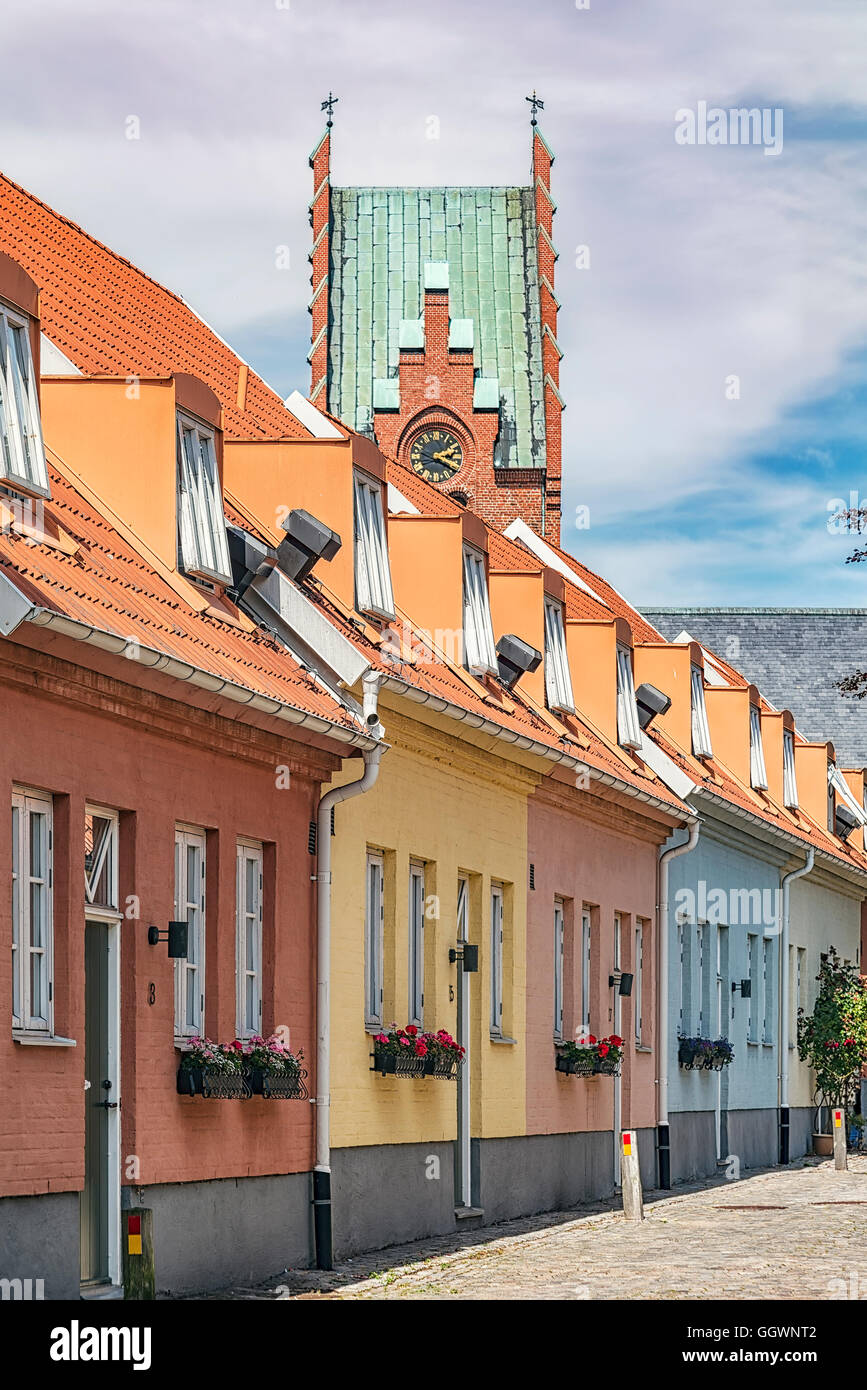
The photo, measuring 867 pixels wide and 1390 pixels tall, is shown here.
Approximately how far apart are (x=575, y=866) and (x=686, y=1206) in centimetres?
335

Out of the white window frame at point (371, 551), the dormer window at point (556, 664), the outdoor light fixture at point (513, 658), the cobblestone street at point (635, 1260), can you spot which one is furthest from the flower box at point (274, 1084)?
the dormer window at point (556, 664)

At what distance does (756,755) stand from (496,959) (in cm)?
1399

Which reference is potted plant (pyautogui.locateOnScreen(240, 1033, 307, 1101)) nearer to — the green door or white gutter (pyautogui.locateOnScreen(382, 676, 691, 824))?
the green door

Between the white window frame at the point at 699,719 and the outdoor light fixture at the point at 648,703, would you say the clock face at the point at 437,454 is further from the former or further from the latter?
the outdoor light fixture at the point at 648,703

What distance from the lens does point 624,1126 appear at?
2547 centimetres

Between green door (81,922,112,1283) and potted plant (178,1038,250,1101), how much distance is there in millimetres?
758

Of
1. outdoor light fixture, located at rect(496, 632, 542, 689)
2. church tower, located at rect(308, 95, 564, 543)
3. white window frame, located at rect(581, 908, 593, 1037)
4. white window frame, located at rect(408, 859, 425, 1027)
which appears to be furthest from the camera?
church tower, located at rect(308, 95, 564, 543)

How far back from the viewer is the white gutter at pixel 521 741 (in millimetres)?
17516

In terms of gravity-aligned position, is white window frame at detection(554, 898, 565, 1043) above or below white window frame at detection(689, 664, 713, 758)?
below

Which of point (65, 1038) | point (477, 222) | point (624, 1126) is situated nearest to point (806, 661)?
point (477, 222)

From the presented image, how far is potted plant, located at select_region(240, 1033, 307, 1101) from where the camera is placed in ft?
49.3

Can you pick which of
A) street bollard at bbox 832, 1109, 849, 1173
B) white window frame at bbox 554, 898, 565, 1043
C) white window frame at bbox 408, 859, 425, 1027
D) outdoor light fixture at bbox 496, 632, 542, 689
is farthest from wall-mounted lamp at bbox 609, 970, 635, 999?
street bollard at bbox 832, 1109, 849, 1173

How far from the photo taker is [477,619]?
71.1 feet

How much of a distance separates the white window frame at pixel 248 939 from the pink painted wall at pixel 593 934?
654 cm
